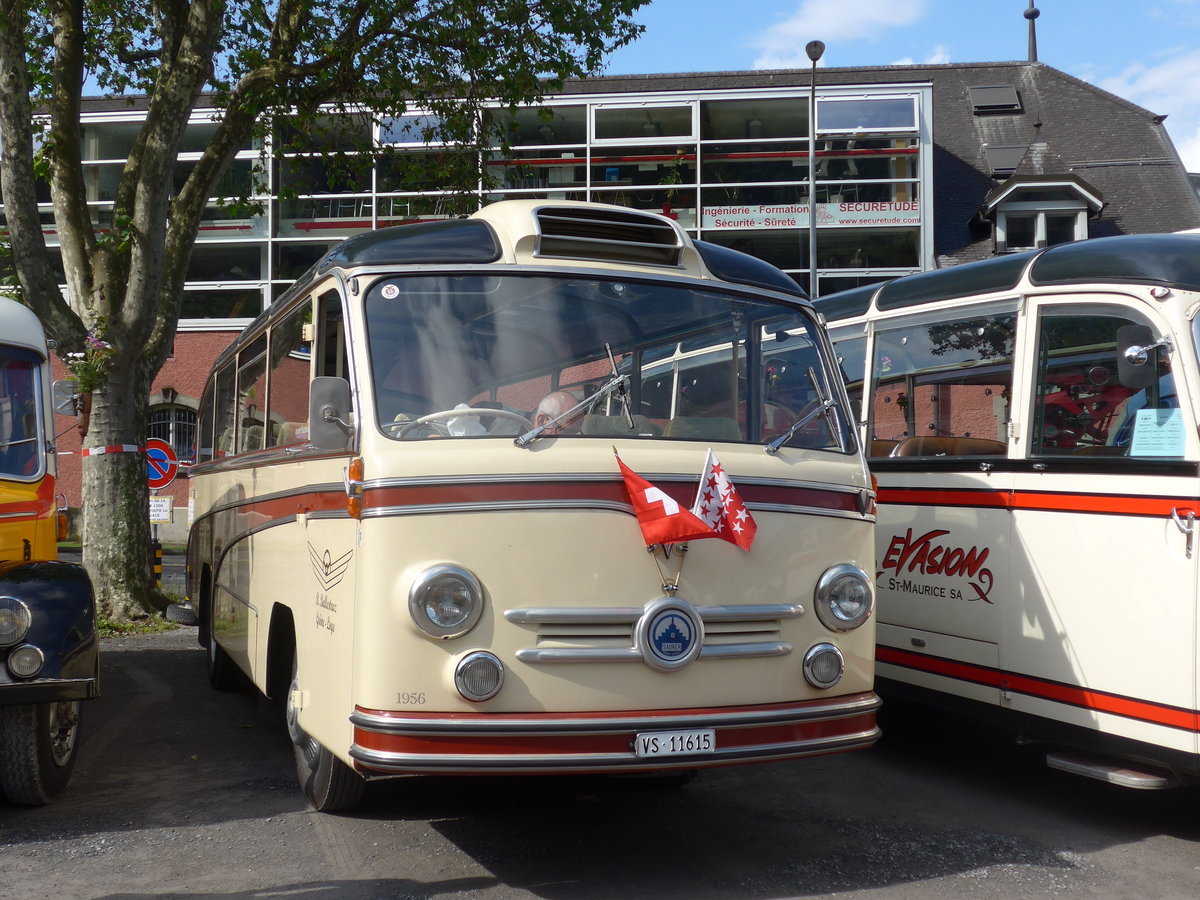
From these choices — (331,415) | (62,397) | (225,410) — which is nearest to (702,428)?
(331,415)

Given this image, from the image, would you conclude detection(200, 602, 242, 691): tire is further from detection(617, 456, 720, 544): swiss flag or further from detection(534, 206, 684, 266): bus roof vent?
detection(617, 456, 720, 544): swiss flag

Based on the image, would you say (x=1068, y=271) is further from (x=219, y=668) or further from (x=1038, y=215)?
(x=1038, y=215)

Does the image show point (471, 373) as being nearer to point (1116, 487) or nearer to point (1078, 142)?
point (1116, 487)

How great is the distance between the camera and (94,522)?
13.7 meters

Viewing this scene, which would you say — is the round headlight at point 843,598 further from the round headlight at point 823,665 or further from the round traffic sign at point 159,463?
the round traffic sign at point 159,463

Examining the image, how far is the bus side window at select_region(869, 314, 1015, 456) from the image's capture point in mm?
6633

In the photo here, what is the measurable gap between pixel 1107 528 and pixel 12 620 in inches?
200

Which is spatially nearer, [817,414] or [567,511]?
[567,511]

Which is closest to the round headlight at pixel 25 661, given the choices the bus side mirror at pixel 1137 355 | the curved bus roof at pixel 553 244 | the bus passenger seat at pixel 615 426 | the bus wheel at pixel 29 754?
the bus wheel at pixel 29 754

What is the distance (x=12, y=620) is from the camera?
217 inches

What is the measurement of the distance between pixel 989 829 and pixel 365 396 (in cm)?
357

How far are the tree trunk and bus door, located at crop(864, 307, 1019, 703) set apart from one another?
9.28 meters

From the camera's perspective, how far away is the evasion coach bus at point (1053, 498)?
5.46m

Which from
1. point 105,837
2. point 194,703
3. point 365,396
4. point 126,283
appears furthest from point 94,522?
point 365,396
